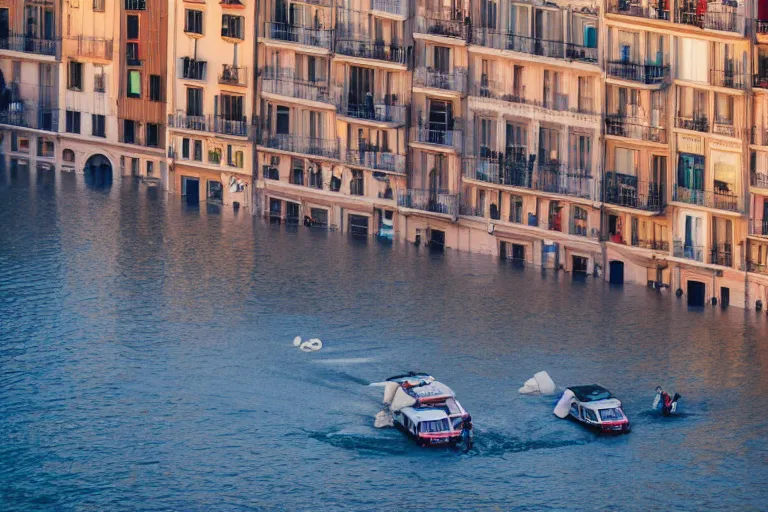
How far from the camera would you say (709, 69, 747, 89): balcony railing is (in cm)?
16275

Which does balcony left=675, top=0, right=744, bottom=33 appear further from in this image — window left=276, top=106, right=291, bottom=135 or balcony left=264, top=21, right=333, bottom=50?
window left=276, top=106, right=291, bottom=135

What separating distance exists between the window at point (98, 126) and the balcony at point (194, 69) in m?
10.1

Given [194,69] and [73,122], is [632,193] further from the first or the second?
[73,122]

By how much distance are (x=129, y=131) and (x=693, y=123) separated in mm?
48246

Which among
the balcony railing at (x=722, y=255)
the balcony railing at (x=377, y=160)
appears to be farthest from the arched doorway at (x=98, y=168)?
the balcony railing at (x=722, y=255)

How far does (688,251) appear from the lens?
166375 millimetres

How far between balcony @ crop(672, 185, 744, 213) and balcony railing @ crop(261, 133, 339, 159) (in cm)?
2714

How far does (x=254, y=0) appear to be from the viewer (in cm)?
18650

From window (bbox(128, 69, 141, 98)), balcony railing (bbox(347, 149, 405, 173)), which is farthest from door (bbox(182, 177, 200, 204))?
balcony railing (bbox(347, 149, 405, 173))

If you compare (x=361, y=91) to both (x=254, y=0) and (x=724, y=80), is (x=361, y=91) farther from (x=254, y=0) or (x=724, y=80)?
(x=724, y=80)

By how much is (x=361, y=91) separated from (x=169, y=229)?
612 inches

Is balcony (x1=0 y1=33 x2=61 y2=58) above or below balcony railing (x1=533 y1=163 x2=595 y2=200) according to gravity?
above

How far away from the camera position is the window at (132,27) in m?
195

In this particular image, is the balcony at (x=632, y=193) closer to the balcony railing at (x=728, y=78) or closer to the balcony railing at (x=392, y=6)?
the balcony railing at (x=728, y=78)
